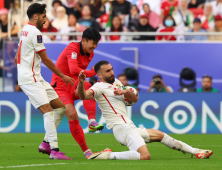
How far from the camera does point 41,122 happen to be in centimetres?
1252

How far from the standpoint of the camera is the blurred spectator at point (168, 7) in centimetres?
1520

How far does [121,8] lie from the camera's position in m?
Answer: 15.6

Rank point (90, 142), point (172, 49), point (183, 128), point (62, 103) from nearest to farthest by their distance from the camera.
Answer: point (62, 103)
point (90, 142)
point (183, 128)
point (172, 49)

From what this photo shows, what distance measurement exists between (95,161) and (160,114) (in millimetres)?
5934

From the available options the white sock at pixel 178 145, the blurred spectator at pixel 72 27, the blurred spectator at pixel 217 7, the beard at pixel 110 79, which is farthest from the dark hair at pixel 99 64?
the blurred spectator at pixel 217 7

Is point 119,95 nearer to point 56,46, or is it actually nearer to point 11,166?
point 11,166

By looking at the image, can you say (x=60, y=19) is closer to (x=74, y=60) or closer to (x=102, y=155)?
(x=74, y=60)

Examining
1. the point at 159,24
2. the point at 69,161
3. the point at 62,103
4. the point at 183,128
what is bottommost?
the point at 183,128

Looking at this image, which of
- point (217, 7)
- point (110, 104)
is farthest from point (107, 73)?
point (217, 7)

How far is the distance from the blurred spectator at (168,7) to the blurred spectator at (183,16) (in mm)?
179

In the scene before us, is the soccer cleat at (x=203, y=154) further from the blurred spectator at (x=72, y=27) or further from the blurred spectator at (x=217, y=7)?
the blurred spectator at (x=217, y=7)

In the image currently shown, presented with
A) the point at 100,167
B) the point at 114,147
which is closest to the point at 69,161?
the point at 100,167

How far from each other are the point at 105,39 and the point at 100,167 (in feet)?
28.7

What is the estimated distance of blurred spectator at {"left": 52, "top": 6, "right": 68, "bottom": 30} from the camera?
15.5m
